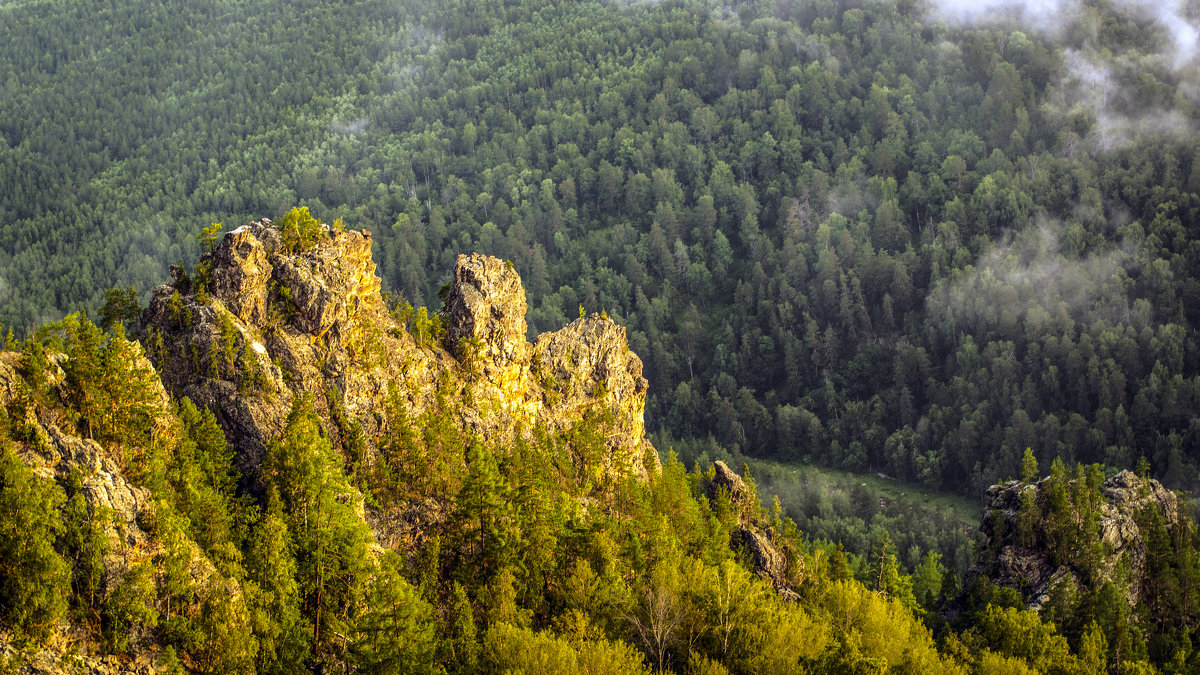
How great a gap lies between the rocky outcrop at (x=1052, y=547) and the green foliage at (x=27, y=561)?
107519 mm

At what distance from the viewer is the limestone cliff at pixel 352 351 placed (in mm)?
97938

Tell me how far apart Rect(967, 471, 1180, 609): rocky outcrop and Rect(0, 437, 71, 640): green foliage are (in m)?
108

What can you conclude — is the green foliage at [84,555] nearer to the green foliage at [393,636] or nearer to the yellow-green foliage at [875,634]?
the green foliage at [393,636]

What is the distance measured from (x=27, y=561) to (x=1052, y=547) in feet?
384

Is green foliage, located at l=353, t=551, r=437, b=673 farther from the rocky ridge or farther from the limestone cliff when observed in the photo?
the limestone cliff

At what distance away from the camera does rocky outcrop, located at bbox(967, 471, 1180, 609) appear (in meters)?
143

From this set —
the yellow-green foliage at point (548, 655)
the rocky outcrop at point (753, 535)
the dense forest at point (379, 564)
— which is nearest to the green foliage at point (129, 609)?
the dense forest at point (379, 564)

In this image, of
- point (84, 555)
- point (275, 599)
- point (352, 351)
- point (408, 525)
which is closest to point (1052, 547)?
point (408, 525)

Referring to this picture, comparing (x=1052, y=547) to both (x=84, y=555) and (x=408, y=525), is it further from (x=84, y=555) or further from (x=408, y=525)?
(x=84, y=555)

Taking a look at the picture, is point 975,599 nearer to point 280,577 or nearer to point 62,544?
point 280,577

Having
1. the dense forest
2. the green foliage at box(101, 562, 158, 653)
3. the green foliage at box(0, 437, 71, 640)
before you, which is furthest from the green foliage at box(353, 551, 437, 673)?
the green foliage at box(0, 437, 71, 640)

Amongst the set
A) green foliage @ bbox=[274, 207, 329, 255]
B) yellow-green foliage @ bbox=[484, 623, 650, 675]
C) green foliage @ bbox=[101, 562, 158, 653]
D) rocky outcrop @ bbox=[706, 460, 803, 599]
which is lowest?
rocky outcrop @ bbox=[706, 460, 803, 599]

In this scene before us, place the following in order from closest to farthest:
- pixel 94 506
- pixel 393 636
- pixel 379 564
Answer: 1. pixel 94 506
2. pixel 393 636
3. pixel 379 564

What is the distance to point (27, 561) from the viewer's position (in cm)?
6875
